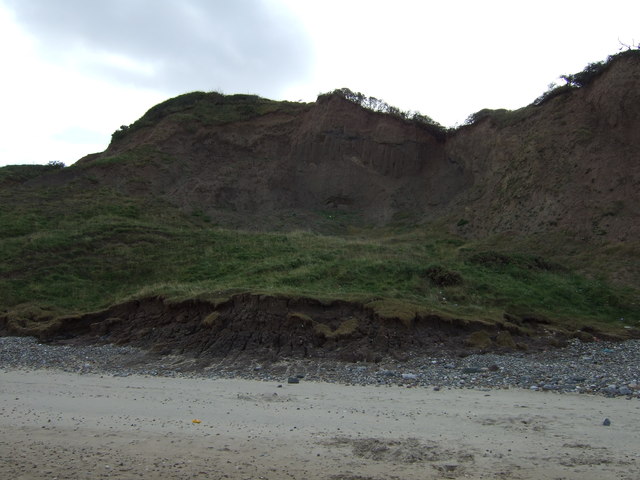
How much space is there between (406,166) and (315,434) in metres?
31.3

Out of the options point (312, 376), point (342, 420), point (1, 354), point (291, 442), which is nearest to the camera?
point (291, 442)

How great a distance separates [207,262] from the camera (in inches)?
894

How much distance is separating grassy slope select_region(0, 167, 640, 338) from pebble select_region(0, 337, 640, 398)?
219cm

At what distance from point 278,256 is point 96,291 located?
717 cm

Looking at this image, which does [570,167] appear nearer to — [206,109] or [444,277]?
[444,277]

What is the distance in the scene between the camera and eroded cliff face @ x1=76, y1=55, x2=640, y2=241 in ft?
82.2

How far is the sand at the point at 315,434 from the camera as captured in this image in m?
6.53

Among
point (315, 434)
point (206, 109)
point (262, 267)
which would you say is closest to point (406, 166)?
point (206, 109)

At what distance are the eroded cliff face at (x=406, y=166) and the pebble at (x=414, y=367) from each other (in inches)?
437

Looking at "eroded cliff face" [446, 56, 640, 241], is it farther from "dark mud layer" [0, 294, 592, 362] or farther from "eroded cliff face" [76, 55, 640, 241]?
"dark mud layer" [0, 294, 592, 362]

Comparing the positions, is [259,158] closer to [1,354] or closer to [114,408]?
[1,354]

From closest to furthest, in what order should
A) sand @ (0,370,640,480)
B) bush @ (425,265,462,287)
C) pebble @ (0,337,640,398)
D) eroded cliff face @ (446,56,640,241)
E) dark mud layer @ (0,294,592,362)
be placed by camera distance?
sand @ (0,370,640,480)
pebble @ (0,337,640,398)
dark mud layer @ (0,294,592,362)
bush @ (425,265,462,287)
eroded cliff face @ (446,56,640,241)

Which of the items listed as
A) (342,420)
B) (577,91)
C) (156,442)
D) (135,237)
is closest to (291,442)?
(342,420)

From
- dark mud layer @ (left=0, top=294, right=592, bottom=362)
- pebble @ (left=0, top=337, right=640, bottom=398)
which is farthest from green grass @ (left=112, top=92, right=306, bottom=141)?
pebble @ (left=0, top=337, right=640, bottom=398)
